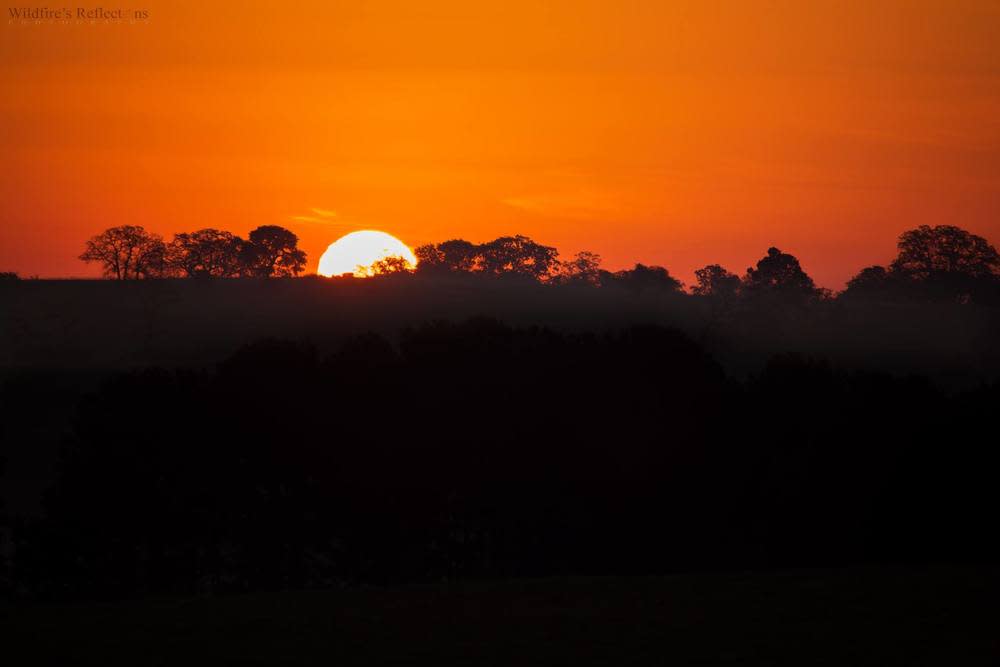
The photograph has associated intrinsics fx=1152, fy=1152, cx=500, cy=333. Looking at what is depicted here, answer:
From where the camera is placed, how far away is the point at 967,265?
183500 millimetres

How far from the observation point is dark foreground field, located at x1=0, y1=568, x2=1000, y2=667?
80.8 feet

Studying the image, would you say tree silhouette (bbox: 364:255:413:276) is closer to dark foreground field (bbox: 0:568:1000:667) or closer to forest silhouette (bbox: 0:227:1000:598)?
forest silhouette (bbox: 0:227:1000:598)

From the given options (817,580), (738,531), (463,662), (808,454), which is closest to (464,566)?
(738,531)

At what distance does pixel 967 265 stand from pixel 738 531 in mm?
143982

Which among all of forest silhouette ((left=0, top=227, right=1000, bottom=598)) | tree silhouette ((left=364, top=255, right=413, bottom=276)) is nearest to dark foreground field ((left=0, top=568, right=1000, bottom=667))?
forest silhouette ((left=0, top=227, right=1000, bottom=598))

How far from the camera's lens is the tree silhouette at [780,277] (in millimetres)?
166000

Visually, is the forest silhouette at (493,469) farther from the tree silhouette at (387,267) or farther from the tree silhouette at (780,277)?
the tree silhouette at (387,267)

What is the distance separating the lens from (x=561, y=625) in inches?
1080

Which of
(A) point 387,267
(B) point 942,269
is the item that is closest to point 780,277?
(B) point 942,269

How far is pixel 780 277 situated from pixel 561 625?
5839 inches

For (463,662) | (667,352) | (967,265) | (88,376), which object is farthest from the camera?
(967,265)

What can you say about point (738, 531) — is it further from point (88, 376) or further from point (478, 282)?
point (478, 282)

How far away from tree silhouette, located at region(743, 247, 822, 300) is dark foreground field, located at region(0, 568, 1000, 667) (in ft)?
448

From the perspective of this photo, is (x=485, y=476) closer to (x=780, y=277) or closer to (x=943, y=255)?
(x=780, y=277)
